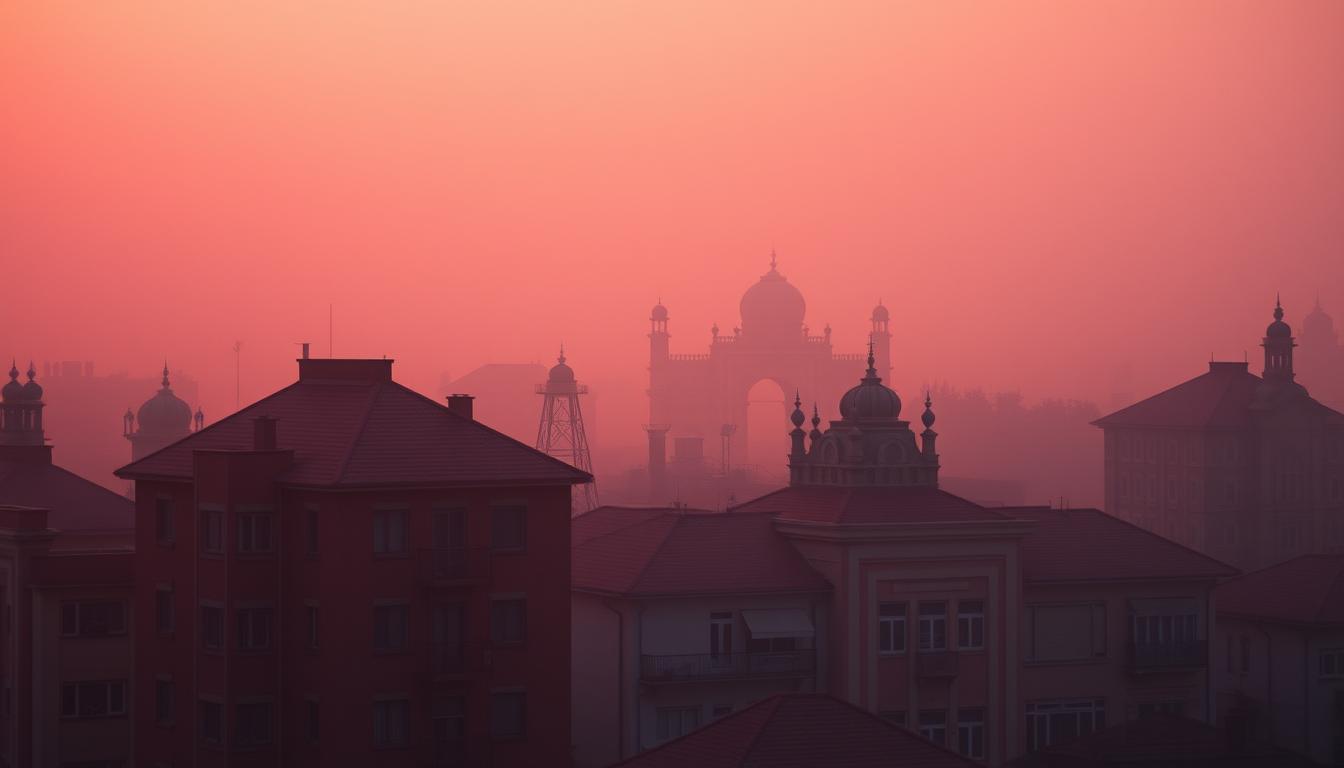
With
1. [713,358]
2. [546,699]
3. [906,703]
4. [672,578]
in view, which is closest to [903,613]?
[906,703]

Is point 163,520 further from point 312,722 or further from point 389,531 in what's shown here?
point 312,722

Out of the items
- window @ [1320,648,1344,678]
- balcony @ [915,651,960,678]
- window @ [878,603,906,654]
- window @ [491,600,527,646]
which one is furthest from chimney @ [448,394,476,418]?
window @ [1320,648,1344,678]

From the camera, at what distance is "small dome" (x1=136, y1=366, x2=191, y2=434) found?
90688mm

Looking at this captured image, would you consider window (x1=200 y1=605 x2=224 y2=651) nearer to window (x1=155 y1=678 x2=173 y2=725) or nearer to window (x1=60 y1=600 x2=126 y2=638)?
window (x1=155 y1=678 x2=173 y2=725)

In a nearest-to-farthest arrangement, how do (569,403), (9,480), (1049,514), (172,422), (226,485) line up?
(226,485)
(1049,514)
(9,480)
(172,422)
(569,403)

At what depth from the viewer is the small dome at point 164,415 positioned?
90.7 metres

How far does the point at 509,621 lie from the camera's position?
140ft

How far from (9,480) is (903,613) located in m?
25.5

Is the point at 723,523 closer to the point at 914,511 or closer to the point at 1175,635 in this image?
the point at 914,511

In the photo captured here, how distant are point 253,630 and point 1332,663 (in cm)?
3005

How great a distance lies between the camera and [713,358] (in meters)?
165

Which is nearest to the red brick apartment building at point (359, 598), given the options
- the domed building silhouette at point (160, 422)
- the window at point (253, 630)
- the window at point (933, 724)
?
the window at point (253, 630)

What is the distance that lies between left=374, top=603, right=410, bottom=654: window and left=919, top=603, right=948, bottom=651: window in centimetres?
1305

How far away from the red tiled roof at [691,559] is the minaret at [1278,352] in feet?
176
